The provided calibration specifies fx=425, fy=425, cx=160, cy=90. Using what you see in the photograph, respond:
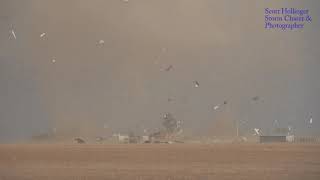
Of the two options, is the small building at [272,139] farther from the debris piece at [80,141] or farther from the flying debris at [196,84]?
the debris piece at [80,141]

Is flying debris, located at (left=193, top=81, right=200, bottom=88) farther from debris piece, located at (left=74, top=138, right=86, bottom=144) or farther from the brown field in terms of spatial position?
debris piece, located at (left=74, top=138, right=86, bottom=144)

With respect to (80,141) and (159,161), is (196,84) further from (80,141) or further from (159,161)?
(80,141)

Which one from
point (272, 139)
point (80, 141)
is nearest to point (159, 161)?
point (80, 141)

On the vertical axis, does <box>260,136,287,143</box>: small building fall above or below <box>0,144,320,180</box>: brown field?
above

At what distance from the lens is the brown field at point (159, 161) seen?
7.08 feet

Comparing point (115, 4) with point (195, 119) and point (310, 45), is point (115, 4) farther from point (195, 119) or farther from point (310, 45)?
point (310, 45)

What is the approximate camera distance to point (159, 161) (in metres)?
2.17

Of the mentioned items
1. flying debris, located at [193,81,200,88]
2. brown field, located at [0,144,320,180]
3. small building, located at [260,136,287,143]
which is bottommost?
brown field, located at [0,144,320,180]

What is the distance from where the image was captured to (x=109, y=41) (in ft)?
7.31

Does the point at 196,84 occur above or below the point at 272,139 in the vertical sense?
above

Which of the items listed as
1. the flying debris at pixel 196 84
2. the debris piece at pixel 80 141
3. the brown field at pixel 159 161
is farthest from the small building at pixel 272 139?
the debris piece at pixel 80 141

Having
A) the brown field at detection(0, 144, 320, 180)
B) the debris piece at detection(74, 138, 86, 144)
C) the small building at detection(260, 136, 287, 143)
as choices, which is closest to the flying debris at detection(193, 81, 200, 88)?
the brown field at detection(0, 144, 320, 180)

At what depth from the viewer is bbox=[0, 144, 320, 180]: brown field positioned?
2.16m

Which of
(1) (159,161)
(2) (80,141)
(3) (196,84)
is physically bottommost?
(1) (159,161)
